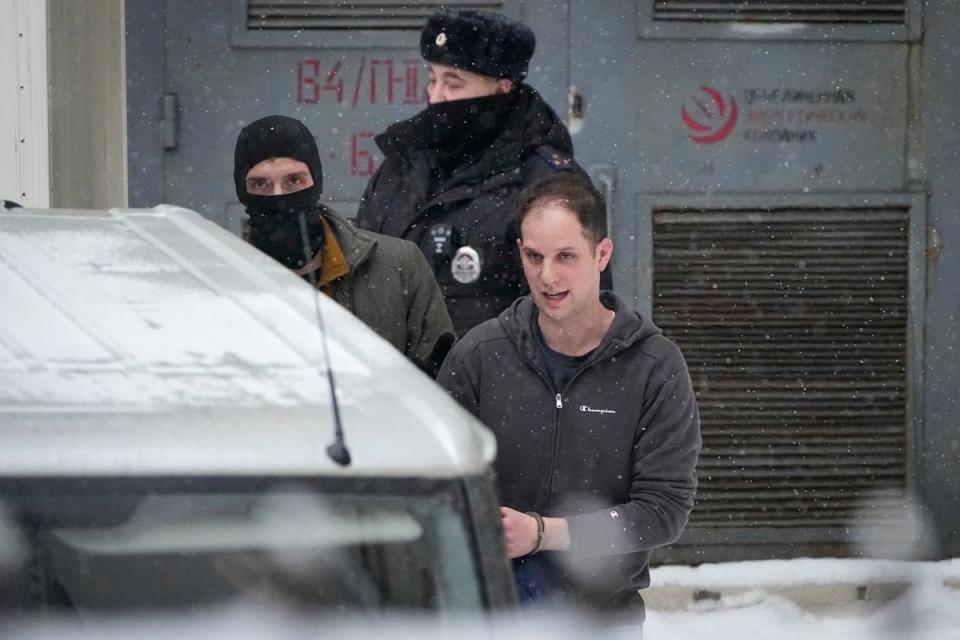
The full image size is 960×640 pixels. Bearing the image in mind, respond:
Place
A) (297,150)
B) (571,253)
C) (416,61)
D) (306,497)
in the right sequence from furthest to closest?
(416,61) < (297,150) < (571,253) < (306,497)

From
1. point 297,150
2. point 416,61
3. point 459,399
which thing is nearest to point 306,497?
point 459,399

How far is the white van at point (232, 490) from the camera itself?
1.74 metres

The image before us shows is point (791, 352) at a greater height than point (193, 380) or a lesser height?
lesser

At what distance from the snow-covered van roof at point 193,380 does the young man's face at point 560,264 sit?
0.90 m

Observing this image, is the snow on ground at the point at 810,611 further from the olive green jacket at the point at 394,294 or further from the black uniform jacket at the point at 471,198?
the olive green jacket at the point at 394,294

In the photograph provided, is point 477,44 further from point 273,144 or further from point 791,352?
point 791,352

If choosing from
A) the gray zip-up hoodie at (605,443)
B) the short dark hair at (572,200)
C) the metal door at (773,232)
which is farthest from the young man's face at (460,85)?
the metal door at (773,232)

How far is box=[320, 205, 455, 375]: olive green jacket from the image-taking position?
3586 millimetres

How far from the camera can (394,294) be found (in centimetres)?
363

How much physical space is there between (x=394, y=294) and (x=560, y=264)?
26.0 inches

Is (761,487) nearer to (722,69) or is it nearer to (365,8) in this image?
(722,69)

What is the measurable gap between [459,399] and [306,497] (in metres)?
1.42

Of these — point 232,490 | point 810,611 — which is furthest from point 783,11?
point 232,490

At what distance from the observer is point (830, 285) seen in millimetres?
6789
